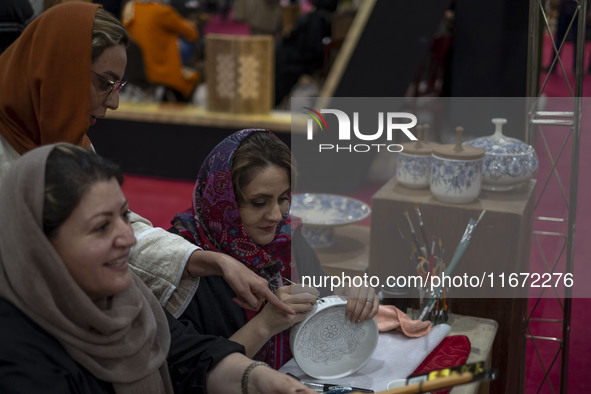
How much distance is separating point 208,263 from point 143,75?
415 cm

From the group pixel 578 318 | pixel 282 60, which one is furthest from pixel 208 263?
pixel 282 60

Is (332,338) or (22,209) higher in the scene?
(22,209)

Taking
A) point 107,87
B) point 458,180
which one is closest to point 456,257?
point 458,180

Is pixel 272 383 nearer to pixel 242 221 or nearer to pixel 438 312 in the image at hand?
pixel 242 221

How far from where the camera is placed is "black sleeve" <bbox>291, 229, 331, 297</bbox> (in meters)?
1.86

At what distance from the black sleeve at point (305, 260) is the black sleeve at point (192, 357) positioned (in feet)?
1.52

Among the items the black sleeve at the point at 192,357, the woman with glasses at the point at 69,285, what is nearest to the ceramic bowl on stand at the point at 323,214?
the black sleeve at the point at 192,357

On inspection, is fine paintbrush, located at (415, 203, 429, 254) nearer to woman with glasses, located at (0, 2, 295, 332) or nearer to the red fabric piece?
the red fabric piece

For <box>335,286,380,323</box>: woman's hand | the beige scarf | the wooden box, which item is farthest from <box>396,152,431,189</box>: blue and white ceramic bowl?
the wooden box

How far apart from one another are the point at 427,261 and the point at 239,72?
3036mm

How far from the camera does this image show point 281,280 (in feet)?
5.78

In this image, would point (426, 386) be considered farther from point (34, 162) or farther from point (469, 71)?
point (469, 71)

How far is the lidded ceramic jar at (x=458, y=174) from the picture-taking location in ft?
7.49

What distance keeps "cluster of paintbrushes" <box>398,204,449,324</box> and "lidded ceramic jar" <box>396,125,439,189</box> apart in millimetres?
123
